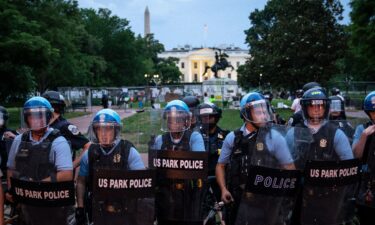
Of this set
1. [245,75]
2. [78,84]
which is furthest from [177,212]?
[78,84]

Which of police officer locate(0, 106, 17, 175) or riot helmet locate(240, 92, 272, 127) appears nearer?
riot helmet locate(240, 92, 272, 127)

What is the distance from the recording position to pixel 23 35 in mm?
25297

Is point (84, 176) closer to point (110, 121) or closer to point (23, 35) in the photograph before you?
point (110, 121)

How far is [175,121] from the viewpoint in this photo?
4922 millimetres

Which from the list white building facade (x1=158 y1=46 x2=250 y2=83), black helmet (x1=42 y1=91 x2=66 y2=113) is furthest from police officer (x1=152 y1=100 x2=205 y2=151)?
white building facade (x1=158 y1=46 x2=250 y2=83)

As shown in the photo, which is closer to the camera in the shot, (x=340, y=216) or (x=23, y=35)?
(x=340, y=216)

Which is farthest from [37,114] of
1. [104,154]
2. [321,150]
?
[321,150]

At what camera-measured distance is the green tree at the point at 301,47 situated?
3925 cm

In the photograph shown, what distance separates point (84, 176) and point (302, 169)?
200cm

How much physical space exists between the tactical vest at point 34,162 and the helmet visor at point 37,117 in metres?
0.55

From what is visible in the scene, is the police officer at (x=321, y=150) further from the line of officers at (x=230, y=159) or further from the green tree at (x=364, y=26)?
the green tree at (x=364, y=26)

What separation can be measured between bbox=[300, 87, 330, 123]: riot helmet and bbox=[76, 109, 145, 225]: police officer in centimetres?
168

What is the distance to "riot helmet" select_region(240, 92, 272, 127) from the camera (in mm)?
4652

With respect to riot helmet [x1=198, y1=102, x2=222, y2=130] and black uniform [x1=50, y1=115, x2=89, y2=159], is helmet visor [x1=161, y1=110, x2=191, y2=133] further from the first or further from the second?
black uniform [x1=50, y1=115, x2=89, y2=159]
